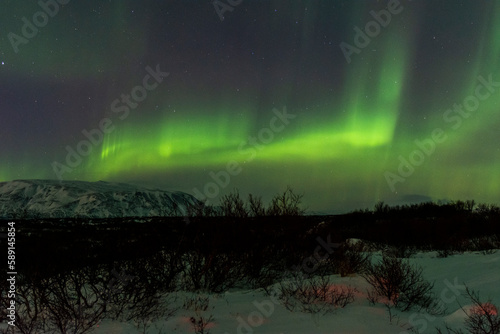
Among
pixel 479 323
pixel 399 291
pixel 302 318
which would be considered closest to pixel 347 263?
pixel 399 291

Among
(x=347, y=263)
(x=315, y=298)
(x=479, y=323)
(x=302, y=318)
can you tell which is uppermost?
(x=347, y=263)

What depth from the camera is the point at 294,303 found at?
9461mm

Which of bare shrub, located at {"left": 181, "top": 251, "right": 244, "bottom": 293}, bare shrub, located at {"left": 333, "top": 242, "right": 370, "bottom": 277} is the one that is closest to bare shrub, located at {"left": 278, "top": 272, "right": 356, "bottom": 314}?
bare shrub, located at {"left": 181, "top": 251, "right": 244, "bottom": 293}

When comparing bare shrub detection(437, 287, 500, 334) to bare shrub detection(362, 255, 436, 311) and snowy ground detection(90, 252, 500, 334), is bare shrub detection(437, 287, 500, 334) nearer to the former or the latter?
snowy ground detection(90, 252, 500, 334)

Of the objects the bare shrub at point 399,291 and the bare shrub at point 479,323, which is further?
the bare shrub at point 399,291

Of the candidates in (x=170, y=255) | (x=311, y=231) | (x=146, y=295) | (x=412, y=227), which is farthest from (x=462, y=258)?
(x=412, y=227)

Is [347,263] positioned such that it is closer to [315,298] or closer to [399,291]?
[399,291]

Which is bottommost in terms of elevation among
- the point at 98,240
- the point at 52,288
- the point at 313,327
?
the point at 313,327

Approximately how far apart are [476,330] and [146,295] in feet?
23.3

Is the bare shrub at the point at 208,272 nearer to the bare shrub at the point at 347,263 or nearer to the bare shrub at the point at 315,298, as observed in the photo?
the bare shrub at the point at 315,298

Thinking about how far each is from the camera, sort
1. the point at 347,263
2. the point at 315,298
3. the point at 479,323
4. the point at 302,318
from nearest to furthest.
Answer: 1. the point at 479,323
2. the point at 302,318
3. the point at 315,298
4. the point at 347,263

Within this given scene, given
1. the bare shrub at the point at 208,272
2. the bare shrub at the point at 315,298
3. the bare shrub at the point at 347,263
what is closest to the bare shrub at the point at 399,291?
the bare shrub at the point at 315,298

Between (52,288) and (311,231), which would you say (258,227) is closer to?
(311,231)

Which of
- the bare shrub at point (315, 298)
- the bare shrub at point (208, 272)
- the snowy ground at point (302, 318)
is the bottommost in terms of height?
the snowy ground at point (302, 318)
